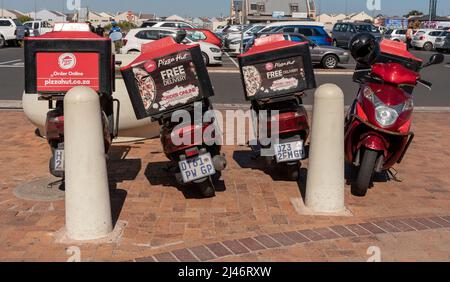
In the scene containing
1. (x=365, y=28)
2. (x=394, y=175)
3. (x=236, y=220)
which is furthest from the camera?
(x=365, y=28)

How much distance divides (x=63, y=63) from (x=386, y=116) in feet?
9.94

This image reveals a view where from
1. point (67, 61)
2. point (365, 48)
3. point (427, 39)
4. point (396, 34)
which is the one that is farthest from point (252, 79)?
point (396, 34)

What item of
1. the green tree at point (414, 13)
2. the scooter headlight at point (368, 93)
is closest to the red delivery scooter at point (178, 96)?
the scooter headlight at point (368, 93)

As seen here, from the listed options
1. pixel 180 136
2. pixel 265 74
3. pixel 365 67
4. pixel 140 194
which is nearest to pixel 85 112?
pixel 180 136

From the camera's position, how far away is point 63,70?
4.93 metres

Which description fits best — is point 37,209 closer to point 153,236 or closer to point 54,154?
point 54,154

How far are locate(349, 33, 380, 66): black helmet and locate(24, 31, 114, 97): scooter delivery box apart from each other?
2533 mm

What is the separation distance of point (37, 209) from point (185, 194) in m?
1.35

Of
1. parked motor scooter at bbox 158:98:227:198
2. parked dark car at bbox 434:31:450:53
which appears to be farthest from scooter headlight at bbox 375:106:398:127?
parked dark car at bbox 434:31:450:53

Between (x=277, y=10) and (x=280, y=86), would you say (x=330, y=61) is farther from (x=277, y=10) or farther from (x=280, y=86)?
(x=277, y=10)

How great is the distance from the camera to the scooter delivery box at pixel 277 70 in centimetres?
525

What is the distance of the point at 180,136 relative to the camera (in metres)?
4.80

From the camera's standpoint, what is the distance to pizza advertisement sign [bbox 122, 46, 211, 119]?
4.66 meters

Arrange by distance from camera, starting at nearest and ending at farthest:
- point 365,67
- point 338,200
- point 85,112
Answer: point 85,112 < point 338,200 < point 365,67
